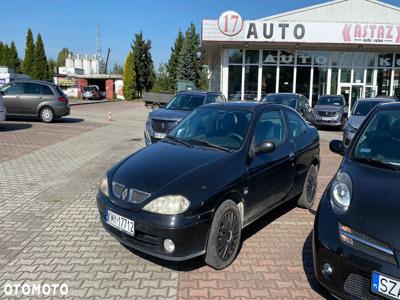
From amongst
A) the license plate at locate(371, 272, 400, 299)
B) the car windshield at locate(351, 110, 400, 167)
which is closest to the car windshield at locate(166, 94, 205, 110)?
the car windshield at locate(351, 110, 400, 167)

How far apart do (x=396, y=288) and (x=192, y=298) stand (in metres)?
1.66

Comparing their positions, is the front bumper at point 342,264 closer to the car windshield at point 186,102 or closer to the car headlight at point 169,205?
the car headlight at point 169,205

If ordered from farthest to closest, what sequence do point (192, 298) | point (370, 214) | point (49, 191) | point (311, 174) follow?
point (49, 191)
point (311, 174)
point (192, 298)
point (370, 214)

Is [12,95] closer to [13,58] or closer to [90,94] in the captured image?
[90,94]

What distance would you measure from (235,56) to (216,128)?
21926mm

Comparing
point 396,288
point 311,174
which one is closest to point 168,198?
point 396,288

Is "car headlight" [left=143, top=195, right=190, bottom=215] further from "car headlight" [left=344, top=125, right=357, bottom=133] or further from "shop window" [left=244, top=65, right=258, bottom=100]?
"shop window" [left=244, top=65, right=258, bottom=100]

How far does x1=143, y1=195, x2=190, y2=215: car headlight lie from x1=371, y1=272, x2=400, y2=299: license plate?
5.37 ft

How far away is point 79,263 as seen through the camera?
13.1ft

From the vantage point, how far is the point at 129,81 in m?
57.3

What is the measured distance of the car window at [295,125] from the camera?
554 cm

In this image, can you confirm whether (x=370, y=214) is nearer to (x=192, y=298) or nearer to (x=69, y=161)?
(x=192, y=298)

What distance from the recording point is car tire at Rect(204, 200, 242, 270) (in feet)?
12.3

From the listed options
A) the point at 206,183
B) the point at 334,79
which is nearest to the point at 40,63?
the point at 334,79
